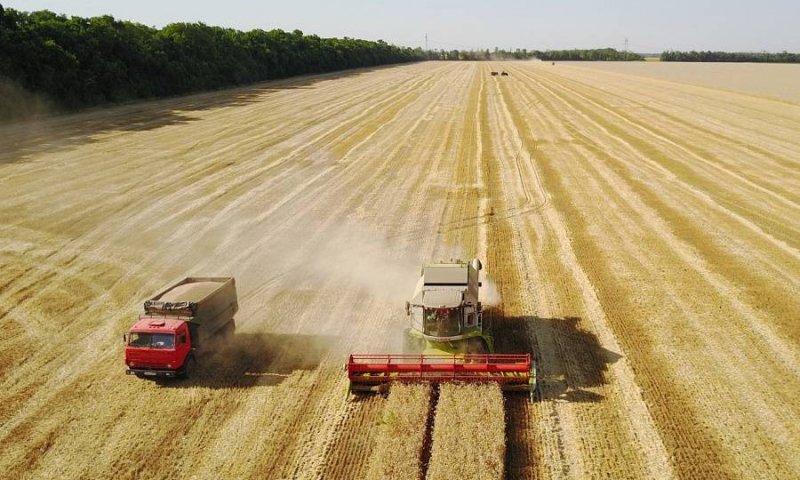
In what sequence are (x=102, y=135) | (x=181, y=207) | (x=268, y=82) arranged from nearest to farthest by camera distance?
1. (x=181, y=207)
2. (x=102, y=135)
3. (x=268, y=82)

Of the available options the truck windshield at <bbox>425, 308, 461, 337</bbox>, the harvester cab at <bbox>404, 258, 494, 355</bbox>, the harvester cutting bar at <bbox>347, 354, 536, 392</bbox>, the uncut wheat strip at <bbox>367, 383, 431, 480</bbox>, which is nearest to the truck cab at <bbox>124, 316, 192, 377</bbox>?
the harvester cutting bar at <bbox>347, 354, 536, 392</bbox>

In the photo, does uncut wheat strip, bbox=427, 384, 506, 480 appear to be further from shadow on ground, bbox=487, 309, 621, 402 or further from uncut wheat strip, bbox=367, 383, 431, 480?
shadow on ground, bbox=487, 309, 621, 402

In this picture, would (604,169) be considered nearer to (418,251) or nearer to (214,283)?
(418,251)

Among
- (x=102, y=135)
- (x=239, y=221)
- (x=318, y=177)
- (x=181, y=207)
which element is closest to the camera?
(x=239, y=221)

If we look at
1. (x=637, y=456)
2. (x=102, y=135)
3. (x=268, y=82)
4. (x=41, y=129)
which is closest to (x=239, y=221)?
(x=637, y=456)

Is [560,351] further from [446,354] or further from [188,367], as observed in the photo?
[188,367]

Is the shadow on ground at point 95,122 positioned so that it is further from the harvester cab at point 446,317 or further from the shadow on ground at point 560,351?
the shadow on ground at point 560,351

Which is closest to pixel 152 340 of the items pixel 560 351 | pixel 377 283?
pixel 377 283
